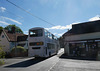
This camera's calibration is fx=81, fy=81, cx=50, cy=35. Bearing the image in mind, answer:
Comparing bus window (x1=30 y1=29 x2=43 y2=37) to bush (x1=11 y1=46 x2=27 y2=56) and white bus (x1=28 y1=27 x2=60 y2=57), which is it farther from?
bush (x1=11 y1=46 x2=27 y2=56)

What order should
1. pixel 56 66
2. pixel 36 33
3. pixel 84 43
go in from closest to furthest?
pixel 56 66 < pixel 36 33 < pixel 84 43

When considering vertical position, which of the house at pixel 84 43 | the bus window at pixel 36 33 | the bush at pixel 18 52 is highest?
the bus window at pixel 36 33

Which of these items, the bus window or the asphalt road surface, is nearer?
the asphalt road surface

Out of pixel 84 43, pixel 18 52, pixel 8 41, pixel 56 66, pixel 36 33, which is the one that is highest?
pixel 36 33

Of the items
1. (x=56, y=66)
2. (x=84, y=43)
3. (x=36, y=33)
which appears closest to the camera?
(x=56, y=66)

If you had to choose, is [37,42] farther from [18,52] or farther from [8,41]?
[8,41]

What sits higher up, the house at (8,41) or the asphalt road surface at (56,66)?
the house at (8,41)

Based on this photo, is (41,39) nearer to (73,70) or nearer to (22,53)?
(73,70)

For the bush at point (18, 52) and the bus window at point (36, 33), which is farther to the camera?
the bush at point (18, 52)

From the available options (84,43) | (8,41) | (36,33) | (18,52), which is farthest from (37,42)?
(8,41)

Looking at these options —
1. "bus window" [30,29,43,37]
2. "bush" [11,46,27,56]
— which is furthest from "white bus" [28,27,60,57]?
"bush" [11,46,27,56]

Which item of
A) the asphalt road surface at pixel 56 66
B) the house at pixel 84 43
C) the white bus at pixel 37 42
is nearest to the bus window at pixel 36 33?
the white bus at pixel 37 42

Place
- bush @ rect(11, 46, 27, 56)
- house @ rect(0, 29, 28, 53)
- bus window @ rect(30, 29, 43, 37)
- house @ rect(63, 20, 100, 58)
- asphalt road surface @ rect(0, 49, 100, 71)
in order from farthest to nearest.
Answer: house @ rect(0, 29, 28, 53) < bush @ rect(11, 46, 27, 56) < house @ rect(63, 20, 100, 58) < bus window @ rect(30, 29, 43, 37) < asphalt road surface @ rect(0, 49, 100, 71)

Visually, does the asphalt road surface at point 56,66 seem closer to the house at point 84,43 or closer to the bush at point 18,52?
the house at point 84,43
